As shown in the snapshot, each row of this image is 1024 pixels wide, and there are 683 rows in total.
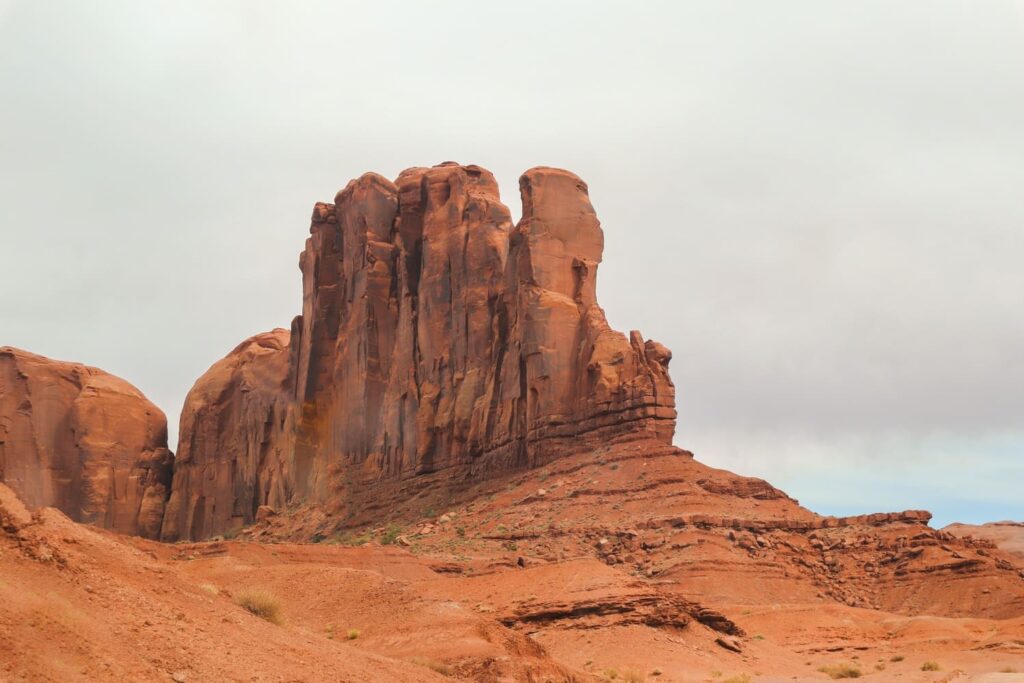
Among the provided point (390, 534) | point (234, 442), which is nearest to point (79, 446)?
point (234, 442)

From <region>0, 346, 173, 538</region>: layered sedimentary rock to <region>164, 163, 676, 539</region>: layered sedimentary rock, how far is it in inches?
114

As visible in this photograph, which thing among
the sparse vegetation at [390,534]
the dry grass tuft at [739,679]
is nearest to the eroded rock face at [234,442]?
the sparse vegetation at [390,534]

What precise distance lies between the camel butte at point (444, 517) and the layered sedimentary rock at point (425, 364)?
0.52 ft

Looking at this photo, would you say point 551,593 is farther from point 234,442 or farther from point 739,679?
point 234,442

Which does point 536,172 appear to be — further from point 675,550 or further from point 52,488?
point 52,488

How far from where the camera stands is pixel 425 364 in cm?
6900

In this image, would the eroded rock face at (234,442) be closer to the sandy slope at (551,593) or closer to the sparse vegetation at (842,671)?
the sandy slope at (551,593)

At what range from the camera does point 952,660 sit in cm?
3538

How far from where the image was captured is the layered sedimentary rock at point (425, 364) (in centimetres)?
5784

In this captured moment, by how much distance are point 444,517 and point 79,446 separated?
39909 mm

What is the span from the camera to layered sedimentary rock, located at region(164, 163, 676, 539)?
57.8 meters

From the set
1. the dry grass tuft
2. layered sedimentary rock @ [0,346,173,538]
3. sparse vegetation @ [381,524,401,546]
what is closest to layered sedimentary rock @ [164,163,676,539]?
layered sedimentary rock @ [0,346,173,538]

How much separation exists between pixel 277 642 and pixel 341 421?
191 ft

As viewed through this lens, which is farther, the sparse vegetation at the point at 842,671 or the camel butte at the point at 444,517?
the sparse vegetation at the point at 842,671
